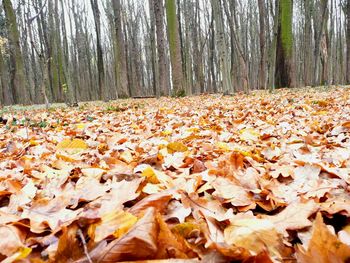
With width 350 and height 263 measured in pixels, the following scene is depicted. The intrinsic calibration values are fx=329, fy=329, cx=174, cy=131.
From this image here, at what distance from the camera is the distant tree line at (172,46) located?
11.1m

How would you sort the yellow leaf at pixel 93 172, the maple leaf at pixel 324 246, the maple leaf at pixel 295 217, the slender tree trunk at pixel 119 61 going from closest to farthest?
the maple leaf at pixel 324 246 → the maple leaf at pixel 295 217 → the yellow leaf at pixel 93 172 → the slender tree trunk at pixel 119 61

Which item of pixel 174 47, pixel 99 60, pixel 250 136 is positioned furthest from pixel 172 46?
pixel 250 136

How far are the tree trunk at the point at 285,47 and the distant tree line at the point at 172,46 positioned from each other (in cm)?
3

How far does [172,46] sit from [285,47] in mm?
3999

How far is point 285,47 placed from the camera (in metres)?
11.2

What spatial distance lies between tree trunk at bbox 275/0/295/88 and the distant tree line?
32mm

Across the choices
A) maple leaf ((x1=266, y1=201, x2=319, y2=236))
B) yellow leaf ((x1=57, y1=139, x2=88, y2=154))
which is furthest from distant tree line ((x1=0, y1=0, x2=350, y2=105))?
maple leaf ((x1=266, y1=201, x2=319, y2=236))

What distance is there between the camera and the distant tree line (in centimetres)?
1112

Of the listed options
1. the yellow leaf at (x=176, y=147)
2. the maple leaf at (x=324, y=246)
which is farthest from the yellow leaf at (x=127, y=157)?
the maple leaf at (x=324, y=246)

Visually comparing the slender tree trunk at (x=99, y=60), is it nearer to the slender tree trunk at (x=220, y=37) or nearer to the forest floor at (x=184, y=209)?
the slender tree trunk at (x=220, y=37)

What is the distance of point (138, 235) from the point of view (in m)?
0.76

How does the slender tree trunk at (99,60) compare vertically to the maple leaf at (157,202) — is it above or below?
above

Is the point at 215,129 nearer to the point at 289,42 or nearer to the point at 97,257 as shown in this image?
the point at 97,257

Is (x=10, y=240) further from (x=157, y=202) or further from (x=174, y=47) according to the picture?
(x=174, y=47)
